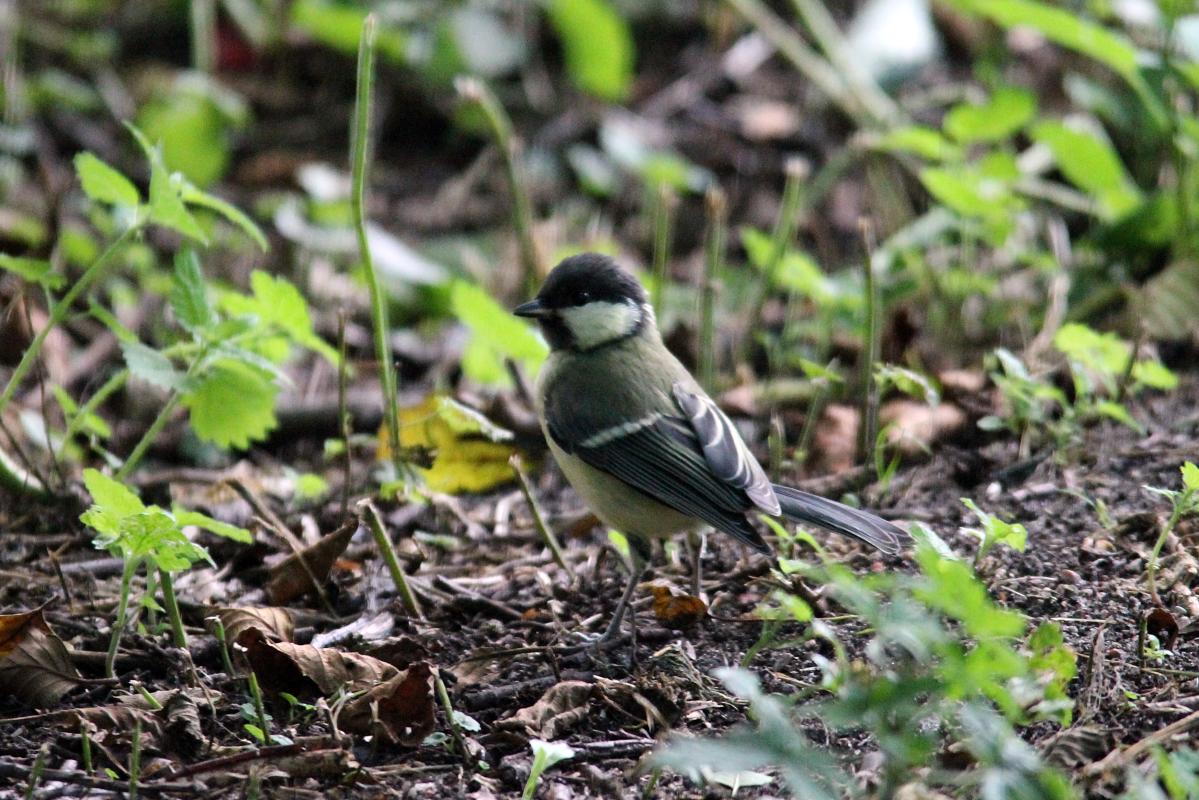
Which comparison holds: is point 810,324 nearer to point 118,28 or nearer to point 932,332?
point 932,332

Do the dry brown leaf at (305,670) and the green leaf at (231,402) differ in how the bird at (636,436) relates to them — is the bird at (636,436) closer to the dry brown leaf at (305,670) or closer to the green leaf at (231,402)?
the dry brown leaf at (305,670)

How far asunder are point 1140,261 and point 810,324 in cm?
112

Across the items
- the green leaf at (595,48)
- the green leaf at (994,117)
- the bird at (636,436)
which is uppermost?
the green leaf at (595,48)

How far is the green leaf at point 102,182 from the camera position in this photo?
277 cm

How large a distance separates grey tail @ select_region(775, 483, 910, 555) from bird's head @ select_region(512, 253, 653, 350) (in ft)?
2.53

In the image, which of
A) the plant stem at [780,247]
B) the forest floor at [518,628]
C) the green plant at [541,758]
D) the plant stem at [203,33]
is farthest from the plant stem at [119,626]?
the plant stem at [203,33]

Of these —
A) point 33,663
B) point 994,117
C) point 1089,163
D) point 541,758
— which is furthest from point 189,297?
point 1089,163

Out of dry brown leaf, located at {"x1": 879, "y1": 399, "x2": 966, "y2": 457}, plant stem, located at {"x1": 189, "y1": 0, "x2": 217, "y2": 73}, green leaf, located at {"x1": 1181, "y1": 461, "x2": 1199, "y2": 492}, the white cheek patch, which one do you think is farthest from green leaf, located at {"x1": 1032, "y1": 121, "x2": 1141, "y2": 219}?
plant stem, located at {"x1": 189, "y1": 0, "x2": 217, "y2": 73}

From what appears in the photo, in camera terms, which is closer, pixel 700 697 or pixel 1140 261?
pixel 700 697

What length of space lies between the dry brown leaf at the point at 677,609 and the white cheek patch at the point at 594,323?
2.78ft

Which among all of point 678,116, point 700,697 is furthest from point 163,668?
point 678,116

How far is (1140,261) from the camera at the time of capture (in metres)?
4.58

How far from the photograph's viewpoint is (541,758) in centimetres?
211

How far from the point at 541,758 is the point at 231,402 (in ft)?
4.02
